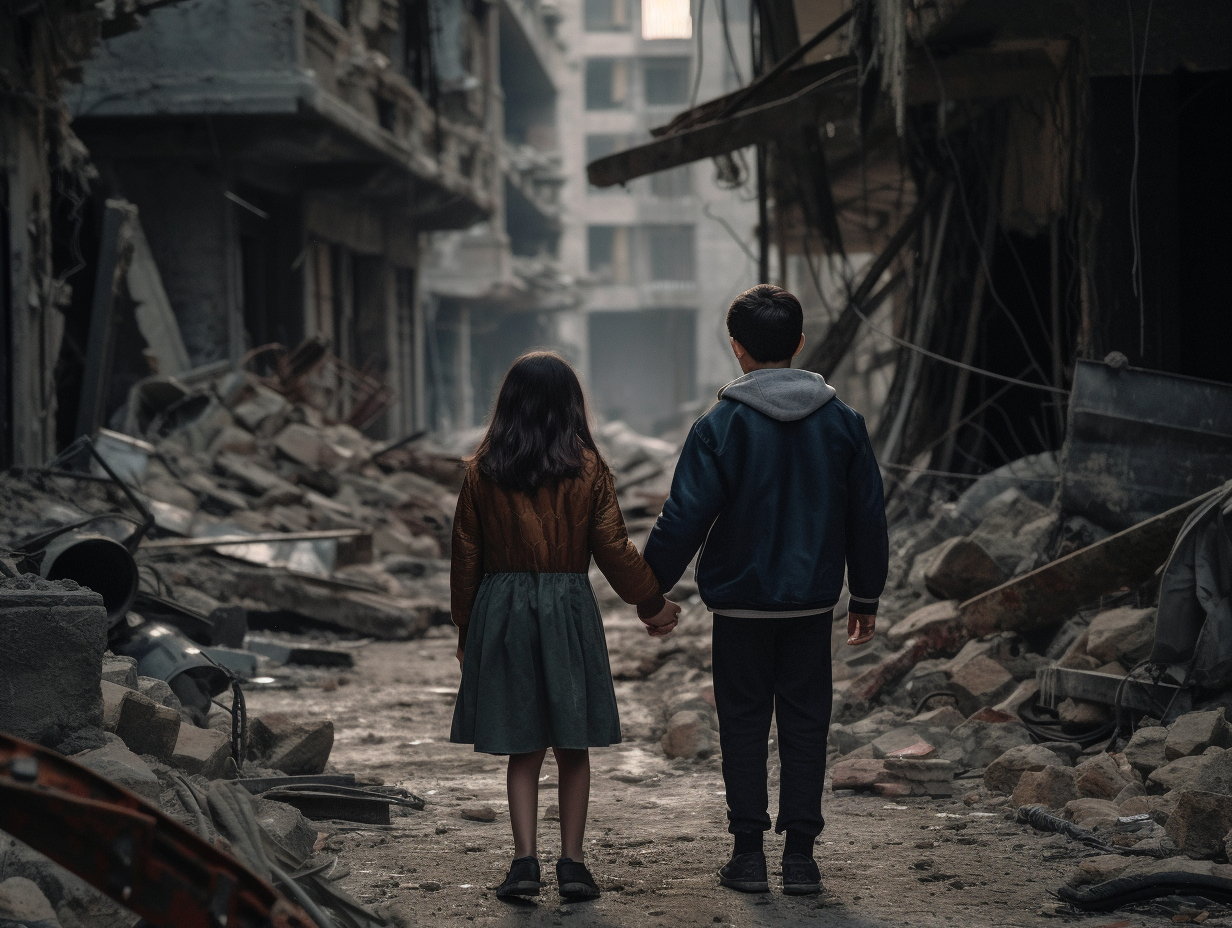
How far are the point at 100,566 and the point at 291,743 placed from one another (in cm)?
154

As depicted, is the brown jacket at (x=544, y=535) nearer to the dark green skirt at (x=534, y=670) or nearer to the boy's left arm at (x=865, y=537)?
the dark green skirt at (x=534, y=670)

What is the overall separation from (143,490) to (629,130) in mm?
37634

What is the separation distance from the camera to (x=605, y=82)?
46281 millimetres

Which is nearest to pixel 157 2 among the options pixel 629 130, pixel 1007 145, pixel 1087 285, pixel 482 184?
pixel 1007 145

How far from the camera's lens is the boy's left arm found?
3.58 m

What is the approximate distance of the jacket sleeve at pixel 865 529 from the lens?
141 inches

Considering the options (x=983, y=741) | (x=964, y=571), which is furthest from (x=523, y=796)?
(x=964, y=571)

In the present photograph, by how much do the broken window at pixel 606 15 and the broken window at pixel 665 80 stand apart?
1.68 m

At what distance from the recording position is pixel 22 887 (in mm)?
2613

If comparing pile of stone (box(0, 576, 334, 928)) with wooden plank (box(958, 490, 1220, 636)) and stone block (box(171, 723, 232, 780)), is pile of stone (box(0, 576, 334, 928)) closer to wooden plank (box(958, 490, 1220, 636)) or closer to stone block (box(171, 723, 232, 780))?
stone block (box(171, 723, 232, 780))

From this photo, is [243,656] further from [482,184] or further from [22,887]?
[482,184]

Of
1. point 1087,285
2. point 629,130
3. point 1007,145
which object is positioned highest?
point 629,130

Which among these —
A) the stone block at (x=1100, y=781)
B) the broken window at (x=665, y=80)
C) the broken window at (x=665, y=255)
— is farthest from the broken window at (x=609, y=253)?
the stone block at (x=1100, y=781)

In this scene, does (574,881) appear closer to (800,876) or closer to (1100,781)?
(800,876)
